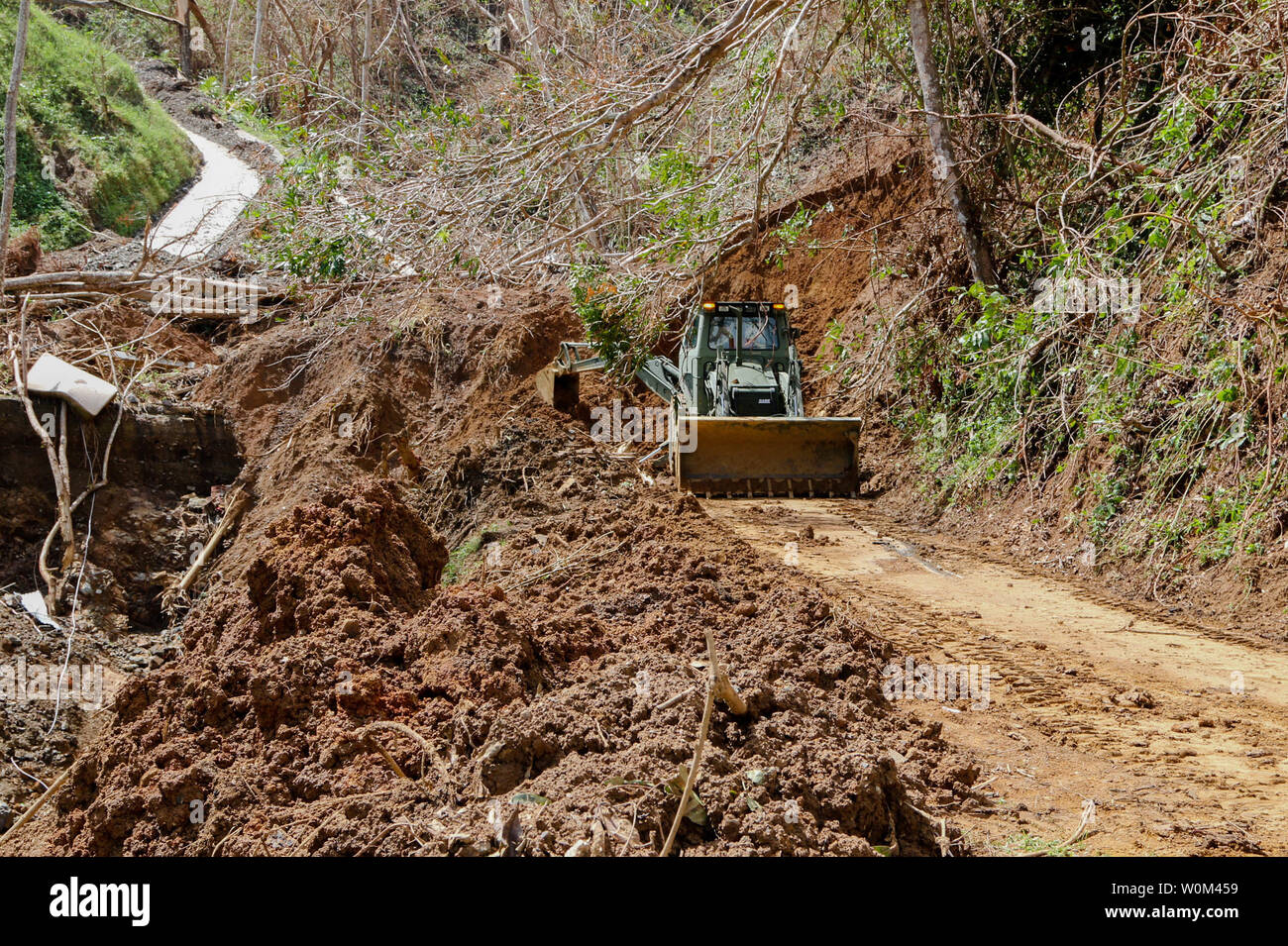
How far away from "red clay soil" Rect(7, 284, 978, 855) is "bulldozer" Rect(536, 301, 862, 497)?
3.64 meters

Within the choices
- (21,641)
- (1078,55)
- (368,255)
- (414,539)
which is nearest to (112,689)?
(21,641)

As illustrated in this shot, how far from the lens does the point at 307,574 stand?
541 cm

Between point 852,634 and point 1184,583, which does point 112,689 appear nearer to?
point 852,634

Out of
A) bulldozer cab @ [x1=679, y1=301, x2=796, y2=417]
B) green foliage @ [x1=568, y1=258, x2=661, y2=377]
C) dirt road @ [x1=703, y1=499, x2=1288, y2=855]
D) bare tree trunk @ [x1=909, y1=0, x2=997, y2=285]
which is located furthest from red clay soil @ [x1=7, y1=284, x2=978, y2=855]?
bare tree trunk @ [x1=909, y1=0, x2=997, y2=285]

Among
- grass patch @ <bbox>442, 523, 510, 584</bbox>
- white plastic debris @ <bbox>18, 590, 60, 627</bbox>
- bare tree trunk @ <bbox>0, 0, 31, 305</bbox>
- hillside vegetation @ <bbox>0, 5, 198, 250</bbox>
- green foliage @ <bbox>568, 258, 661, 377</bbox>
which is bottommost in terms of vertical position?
white plastic debris @ <bbox>18, 590, 60, 627</bbox>

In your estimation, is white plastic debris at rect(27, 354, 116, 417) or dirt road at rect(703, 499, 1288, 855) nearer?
dirt road at rect(703, 499, 1288, 855)

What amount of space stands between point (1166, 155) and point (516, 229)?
6.10 metres

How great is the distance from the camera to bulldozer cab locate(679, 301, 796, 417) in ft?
41.3

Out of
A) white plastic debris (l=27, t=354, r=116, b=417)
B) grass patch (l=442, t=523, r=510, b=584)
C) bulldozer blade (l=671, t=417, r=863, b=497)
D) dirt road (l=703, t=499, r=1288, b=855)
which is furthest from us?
bulldozer blade (l=671, t=417, r=863, b=497)

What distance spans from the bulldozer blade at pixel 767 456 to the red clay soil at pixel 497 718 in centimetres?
360

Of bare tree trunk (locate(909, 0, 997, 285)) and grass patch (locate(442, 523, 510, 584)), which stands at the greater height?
bare tree trunk (locate(909, 0, 997, 285))

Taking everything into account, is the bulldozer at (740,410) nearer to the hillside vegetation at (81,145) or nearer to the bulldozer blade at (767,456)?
the bulldozer blade at (767,456)

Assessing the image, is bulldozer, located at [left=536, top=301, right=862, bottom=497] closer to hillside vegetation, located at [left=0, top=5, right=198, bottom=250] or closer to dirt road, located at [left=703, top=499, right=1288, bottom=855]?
dirt road, located at [left=703, top=499, right=1288, bottom=855]

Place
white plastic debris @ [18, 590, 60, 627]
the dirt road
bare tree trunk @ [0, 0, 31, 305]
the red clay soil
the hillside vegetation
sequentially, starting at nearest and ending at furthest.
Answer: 1. the red clay soil
2. the dirt road
3. white plastic debris @ [18, 590, 60, 627]
4. bare tree trunk @ [0, 0, 31, 305]
5. the hillside vegetation
